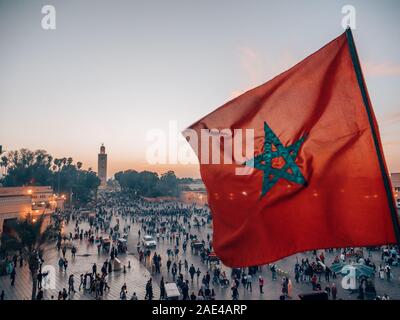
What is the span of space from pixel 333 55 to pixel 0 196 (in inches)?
1252

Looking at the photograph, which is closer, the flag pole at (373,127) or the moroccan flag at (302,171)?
the flag pole at (373,127)

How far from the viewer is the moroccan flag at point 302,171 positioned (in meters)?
4.73

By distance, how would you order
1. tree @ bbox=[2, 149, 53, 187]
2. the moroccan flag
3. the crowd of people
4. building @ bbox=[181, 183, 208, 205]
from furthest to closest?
building @ bbox=[181, 183, 208, 205] → tree @ bbox=[2, 149, 53, 187] → the crowd of people → the moroccan flag

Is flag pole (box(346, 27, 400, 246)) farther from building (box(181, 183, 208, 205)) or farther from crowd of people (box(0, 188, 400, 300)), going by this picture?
building (box(181, 183, 208, 205))

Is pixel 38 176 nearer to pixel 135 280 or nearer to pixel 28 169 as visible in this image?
pixel 28 169

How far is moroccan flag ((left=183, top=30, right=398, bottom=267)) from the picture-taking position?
473cm

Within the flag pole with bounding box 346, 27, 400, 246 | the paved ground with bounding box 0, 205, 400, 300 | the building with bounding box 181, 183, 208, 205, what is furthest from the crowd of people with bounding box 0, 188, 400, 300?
the building with bounding box 181, 183, 208, 205

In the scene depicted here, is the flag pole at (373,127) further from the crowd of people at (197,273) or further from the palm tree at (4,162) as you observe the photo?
the palm tree at (4,162)

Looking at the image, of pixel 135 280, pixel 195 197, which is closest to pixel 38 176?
pixel 195 197

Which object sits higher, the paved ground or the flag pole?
the flag pole

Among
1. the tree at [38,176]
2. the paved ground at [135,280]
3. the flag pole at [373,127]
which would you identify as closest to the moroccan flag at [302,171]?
the flag pole at [373,127]

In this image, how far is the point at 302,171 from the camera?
5.04m

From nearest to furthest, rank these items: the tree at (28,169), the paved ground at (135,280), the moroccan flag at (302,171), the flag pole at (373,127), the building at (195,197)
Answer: the flag pole at (373,127)
the moroccan flag at (302,171)
the paved ground at (135,280)
the tree at (28,169)
the building at (195,197)

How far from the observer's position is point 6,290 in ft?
61.8
